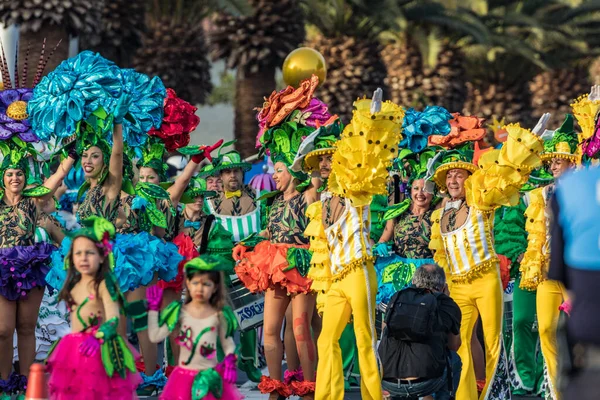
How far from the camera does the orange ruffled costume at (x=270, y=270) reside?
31.5ft

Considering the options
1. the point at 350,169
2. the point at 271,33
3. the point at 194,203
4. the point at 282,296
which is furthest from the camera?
the point at 271,33

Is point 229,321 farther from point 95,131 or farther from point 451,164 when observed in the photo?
point 451,164

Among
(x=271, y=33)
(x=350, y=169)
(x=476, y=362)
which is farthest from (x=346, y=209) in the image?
(x=271, y=33)

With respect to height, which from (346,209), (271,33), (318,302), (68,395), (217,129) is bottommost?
(68,395)

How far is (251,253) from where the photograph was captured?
10.0 metres

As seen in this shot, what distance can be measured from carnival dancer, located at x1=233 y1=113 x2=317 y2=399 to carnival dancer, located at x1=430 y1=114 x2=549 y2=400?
1.13 metres

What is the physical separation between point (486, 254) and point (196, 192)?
301 cm

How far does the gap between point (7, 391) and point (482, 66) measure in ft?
70.9

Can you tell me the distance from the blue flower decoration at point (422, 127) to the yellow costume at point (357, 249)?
7.55 feet

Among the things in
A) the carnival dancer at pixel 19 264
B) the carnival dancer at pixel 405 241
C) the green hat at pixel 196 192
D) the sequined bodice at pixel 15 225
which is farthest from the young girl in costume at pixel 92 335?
the carnival dancer at pixel 405 241

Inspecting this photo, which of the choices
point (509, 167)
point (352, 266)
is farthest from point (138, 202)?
point (509, 167)

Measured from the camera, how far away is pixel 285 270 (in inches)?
377

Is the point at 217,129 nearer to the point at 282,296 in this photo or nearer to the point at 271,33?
the point at 271,33

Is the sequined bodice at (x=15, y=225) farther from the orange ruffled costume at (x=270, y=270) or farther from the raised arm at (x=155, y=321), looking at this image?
the raised arm at (x=155, y=321)
